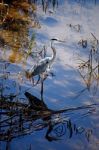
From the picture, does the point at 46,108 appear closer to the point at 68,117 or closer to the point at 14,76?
the point at 68,117

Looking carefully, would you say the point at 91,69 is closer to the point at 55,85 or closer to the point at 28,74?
the point at 55,85

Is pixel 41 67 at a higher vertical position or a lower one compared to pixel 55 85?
higher

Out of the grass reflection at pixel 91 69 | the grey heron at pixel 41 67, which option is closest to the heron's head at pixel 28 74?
the grey heron at pixel 41 67

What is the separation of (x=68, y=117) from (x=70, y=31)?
2794 millimetres

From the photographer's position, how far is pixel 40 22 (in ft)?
24.3

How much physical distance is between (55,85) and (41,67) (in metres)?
0.45

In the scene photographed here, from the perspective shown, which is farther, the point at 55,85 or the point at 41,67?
the point at 41,67

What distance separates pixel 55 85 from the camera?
18.0ft

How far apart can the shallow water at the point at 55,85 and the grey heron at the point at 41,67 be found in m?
0.10

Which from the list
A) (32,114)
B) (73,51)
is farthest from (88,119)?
(73,51)

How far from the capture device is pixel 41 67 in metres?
5.82

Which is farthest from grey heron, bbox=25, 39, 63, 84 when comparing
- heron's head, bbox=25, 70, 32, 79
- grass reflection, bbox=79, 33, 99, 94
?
grass reflection, bbox=79, 33, 99, 94

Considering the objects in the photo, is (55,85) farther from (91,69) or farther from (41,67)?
(91,69)

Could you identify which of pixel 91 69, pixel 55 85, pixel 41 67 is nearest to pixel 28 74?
pixel 41 67
